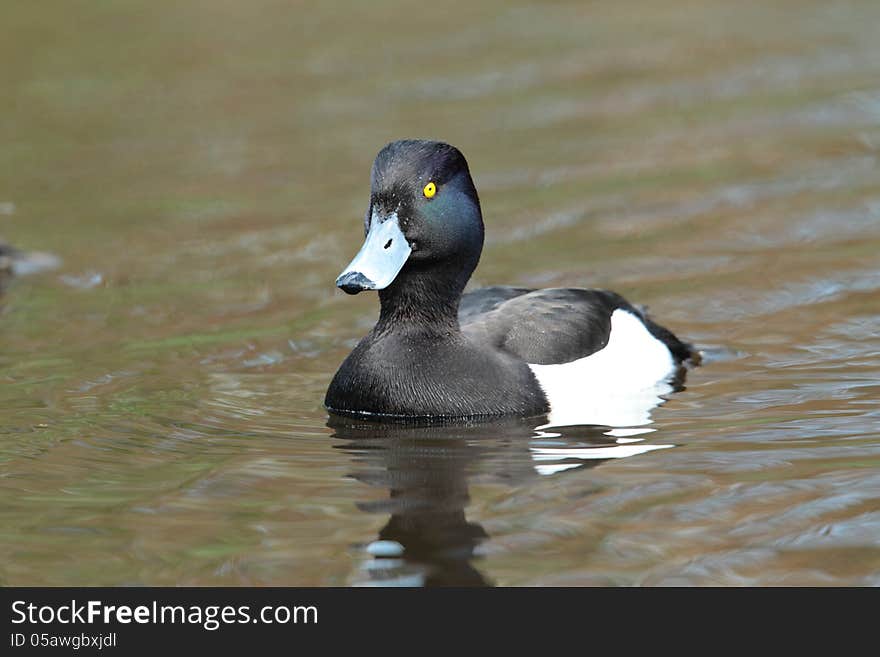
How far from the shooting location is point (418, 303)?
7.58m

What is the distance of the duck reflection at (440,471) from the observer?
5426mm

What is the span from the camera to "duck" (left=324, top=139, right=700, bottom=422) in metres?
7.27

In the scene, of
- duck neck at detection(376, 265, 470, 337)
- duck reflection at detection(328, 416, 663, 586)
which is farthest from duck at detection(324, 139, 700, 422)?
duck reflection at detection(328, 416, 663, 586)

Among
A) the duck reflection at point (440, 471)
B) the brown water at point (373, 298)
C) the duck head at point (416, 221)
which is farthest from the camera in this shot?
the duck head at point (416, 221)

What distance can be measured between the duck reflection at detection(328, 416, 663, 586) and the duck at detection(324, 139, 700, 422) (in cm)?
13

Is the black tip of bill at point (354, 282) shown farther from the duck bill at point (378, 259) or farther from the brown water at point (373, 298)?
the brown water at point (373, 298)

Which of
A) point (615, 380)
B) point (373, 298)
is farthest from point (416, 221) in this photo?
point (373, 298)

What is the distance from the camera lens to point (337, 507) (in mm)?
6121

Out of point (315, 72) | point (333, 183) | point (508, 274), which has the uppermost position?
point (315, 72)

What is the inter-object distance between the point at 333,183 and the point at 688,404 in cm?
554

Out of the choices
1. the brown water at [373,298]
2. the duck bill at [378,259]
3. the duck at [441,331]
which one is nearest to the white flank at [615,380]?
the duck at [441,331]

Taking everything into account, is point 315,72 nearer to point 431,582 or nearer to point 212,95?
point 212,95

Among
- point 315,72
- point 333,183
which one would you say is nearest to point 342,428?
point 333,183

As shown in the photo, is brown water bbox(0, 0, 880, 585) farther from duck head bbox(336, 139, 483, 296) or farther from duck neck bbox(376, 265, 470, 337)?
duck head bbox(336, 139, 483, 296)
